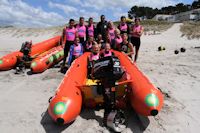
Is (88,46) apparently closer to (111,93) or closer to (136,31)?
(136,31)

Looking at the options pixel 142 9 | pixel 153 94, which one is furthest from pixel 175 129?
pixel 142 9

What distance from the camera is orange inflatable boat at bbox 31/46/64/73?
805 centimetres

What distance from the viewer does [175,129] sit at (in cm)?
445

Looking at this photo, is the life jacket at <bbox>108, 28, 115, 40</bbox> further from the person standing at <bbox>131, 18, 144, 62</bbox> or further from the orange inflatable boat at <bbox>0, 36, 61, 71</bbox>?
the orange inflatable boat at <bbox>0, 36, 61, 71</bbox>

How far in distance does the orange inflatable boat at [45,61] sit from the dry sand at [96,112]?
188 millimetres

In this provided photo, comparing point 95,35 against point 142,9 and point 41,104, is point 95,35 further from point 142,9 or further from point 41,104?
point 142,9

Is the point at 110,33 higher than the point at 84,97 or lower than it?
higher

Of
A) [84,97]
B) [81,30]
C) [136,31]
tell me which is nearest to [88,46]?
[81,30]

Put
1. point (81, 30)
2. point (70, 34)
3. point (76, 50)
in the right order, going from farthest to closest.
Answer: point (81, 30), point (70, 34), point (76, 50)

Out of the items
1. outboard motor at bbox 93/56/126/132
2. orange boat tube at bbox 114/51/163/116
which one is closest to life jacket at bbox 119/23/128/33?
orange boat tube at bbox 114/51/163/116

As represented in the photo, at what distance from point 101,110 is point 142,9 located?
6266 centimetres

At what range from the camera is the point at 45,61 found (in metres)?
8.41

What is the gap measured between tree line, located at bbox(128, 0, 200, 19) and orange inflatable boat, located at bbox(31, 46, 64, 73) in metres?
54.2

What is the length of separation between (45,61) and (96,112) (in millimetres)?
3813
